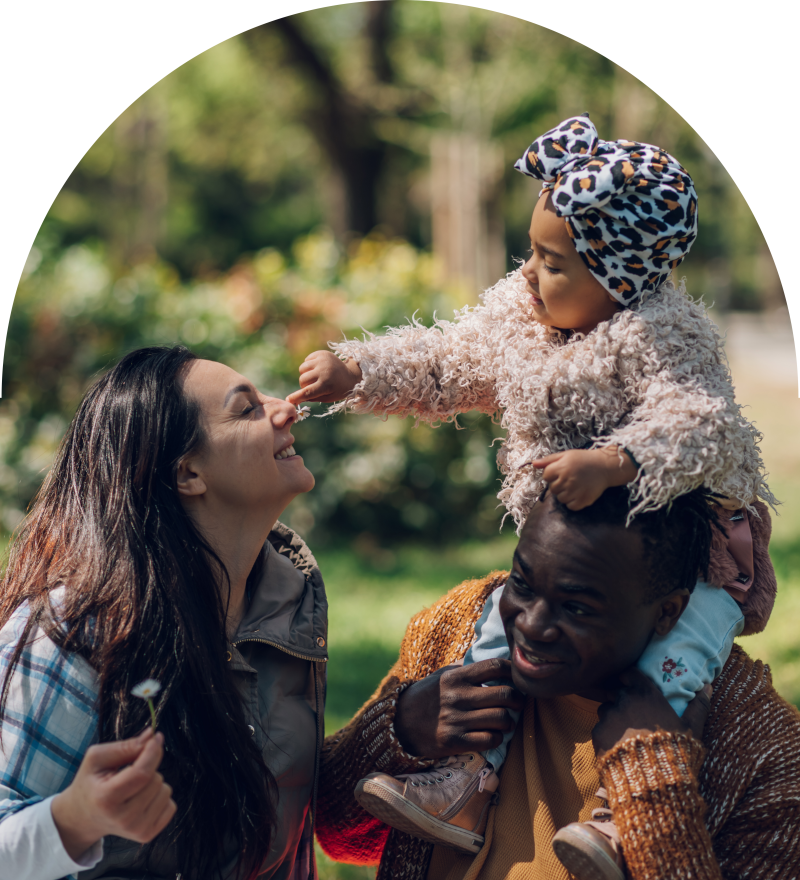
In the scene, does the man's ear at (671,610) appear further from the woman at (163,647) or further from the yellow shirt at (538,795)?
the woman at (163,647)

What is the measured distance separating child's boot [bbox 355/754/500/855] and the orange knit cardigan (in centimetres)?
13

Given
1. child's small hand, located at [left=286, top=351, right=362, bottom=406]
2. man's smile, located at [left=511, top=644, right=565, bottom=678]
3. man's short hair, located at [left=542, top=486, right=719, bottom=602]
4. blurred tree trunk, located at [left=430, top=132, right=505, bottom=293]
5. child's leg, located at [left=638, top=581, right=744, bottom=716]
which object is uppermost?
blurred tree trunk, located at [left=430, top=132, right=505, bottom=293]

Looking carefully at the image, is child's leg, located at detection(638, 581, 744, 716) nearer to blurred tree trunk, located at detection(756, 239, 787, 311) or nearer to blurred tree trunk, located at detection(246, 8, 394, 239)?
blurred tree trunk, located at detection(246, 8, 394, 239)

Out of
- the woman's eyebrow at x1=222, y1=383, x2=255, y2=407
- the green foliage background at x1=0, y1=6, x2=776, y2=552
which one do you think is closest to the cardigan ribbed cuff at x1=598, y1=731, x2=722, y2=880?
the woman's eyebrow at x1=222, y1=383, x2=255, y2=407

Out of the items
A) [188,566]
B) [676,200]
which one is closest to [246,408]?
[188,566]

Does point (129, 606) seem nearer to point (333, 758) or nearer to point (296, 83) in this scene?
point (333, 758)

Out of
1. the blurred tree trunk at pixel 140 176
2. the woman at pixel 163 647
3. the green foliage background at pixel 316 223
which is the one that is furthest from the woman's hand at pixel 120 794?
the blurred tree trunk at pixel 140 176

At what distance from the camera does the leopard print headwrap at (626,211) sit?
2012mm

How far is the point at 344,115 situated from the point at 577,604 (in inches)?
620

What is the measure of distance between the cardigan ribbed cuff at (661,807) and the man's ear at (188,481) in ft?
3.87

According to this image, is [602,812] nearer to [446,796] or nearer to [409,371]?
[446,796]

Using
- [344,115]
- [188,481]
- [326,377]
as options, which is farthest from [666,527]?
[344,115]

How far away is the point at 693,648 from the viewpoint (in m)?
2.06

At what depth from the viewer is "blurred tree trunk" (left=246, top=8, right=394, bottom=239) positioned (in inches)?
589
